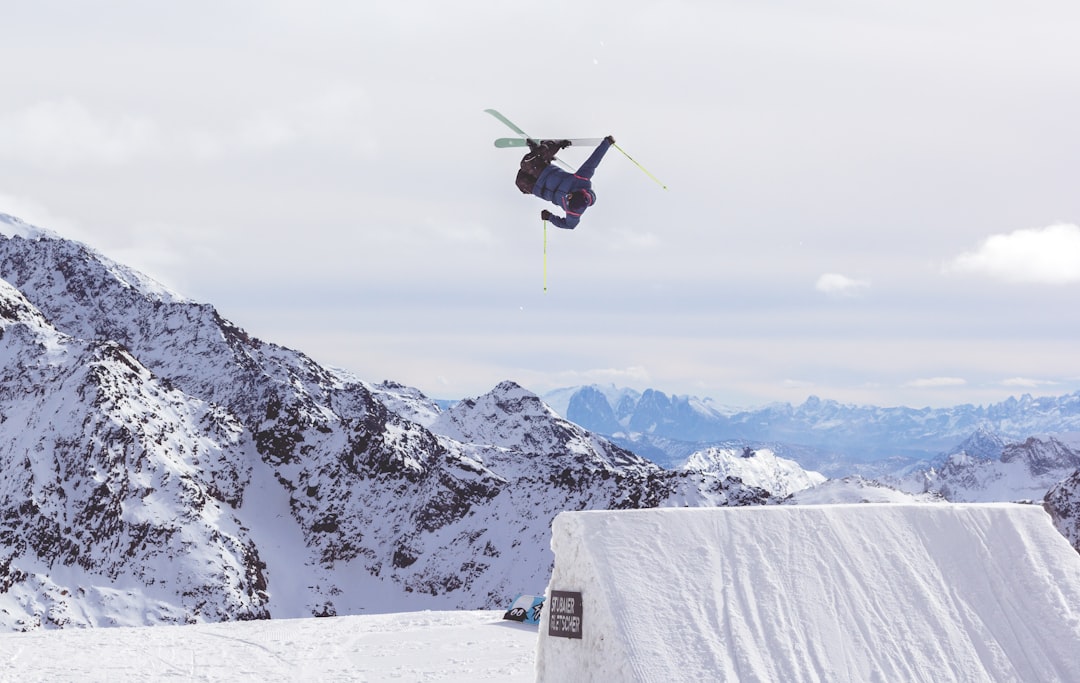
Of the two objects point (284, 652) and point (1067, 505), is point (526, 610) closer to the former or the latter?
point (284, 652)

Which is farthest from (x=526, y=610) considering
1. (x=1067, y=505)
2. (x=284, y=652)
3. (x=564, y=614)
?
(x=1067, y=505)

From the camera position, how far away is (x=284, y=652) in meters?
20.1

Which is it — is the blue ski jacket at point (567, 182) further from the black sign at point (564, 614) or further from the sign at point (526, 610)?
the sign at point (526, 610)

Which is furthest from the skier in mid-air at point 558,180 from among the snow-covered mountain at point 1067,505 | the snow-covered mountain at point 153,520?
the snow-covered mountain at point 1067,505

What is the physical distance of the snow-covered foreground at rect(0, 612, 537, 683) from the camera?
18109mm

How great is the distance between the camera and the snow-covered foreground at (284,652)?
713 inches

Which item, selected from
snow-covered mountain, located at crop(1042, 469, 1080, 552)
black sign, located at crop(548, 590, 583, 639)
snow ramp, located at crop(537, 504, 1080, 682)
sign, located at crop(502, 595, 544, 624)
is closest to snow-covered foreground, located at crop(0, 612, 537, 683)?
sign, located at crop(502, 595, 544, 624)

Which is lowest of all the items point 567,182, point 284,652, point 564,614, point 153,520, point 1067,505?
point 153,520

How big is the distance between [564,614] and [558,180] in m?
9.49

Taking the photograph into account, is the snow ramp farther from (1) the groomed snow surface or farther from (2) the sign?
(2) the sign

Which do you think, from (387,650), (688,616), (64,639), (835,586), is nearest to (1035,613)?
(835,586)

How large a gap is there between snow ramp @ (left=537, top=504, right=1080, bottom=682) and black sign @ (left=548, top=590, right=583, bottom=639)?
2 centimetres

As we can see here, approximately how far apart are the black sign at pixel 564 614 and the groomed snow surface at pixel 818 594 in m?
0.09

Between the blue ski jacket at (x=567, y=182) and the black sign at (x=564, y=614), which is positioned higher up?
the blue ski jacket at (x=567, y=182)
